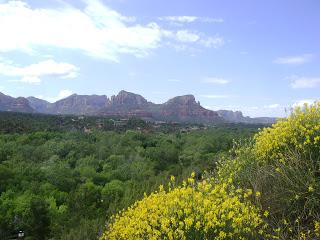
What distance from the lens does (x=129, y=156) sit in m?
67.3

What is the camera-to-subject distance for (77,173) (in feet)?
168

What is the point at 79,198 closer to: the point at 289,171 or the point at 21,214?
the point at 21,214

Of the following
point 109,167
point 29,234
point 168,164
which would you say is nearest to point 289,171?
point 29,234

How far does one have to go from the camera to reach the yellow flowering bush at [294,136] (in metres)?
7.76

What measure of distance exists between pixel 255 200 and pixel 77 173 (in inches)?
1790

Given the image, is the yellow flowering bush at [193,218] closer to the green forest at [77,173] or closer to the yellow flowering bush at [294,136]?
the yellow flowering bush at [294,136]

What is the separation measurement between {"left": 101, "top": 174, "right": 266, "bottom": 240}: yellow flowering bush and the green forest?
21.0ft

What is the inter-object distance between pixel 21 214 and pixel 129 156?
3567cm

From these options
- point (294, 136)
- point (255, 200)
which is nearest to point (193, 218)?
point (255, 200)

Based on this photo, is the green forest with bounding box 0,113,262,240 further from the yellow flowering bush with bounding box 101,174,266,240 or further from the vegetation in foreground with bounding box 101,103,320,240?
the yellow flowering bush with bounding box 101,174,266,240

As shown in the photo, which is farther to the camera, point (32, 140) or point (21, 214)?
point (32, 140)

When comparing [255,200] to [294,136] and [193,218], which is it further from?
[193,218]

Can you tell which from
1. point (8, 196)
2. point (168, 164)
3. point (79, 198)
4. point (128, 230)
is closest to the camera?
point (128, 230)

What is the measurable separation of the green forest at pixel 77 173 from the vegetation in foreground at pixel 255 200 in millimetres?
5865
